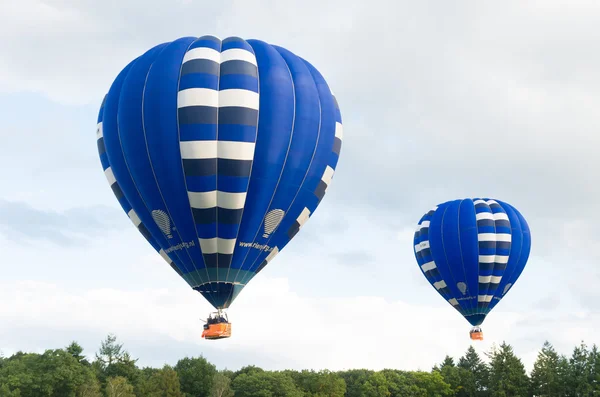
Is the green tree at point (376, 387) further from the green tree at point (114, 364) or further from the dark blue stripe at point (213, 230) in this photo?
the dark blue stripe at point (213, 230)

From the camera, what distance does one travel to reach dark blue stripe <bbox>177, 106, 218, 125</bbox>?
98.4 feet

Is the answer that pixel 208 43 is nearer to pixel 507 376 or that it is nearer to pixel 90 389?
pixel 90 389

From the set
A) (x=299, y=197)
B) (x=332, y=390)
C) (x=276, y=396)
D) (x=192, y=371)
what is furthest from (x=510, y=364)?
(x=299, y=197)

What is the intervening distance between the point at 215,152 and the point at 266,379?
58.5 m

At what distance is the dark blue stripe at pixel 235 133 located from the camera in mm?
30094

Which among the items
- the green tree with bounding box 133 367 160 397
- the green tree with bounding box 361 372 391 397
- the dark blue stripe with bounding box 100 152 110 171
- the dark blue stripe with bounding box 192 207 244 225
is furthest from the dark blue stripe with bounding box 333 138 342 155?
the green tree with bounding box 361 372 391 397

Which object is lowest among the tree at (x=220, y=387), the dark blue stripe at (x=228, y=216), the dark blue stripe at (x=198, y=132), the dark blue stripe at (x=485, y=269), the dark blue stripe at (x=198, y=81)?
the tree at (x=220, y=387)

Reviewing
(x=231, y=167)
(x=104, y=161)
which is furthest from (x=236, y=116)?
(x=104, y=161)

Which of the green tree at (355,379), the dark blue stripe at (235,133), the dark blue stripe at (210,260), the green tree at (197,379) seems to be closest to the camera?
the dark blue stripe at (235,133)

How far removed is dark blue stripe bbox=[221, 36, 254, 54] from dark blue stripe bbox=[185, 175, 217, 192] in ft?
19.0

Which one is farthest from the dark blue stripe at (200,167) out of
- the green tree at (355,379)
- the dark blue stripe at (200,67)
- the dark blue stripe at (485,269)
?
the green tree at (355,379)

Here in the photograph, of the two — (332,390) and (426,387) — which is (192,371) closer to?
(332,390)

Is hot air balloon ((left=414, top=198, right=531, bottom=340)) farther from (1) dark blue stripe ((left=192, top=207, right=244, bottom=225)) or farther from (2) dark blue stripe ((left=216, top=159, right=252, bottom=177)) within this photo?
(2) dark blue stripe ((left=216, top=159, right=252, bottom=177))

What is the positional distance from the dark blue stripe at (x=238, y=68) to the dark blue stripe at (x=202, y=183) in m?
4.34
